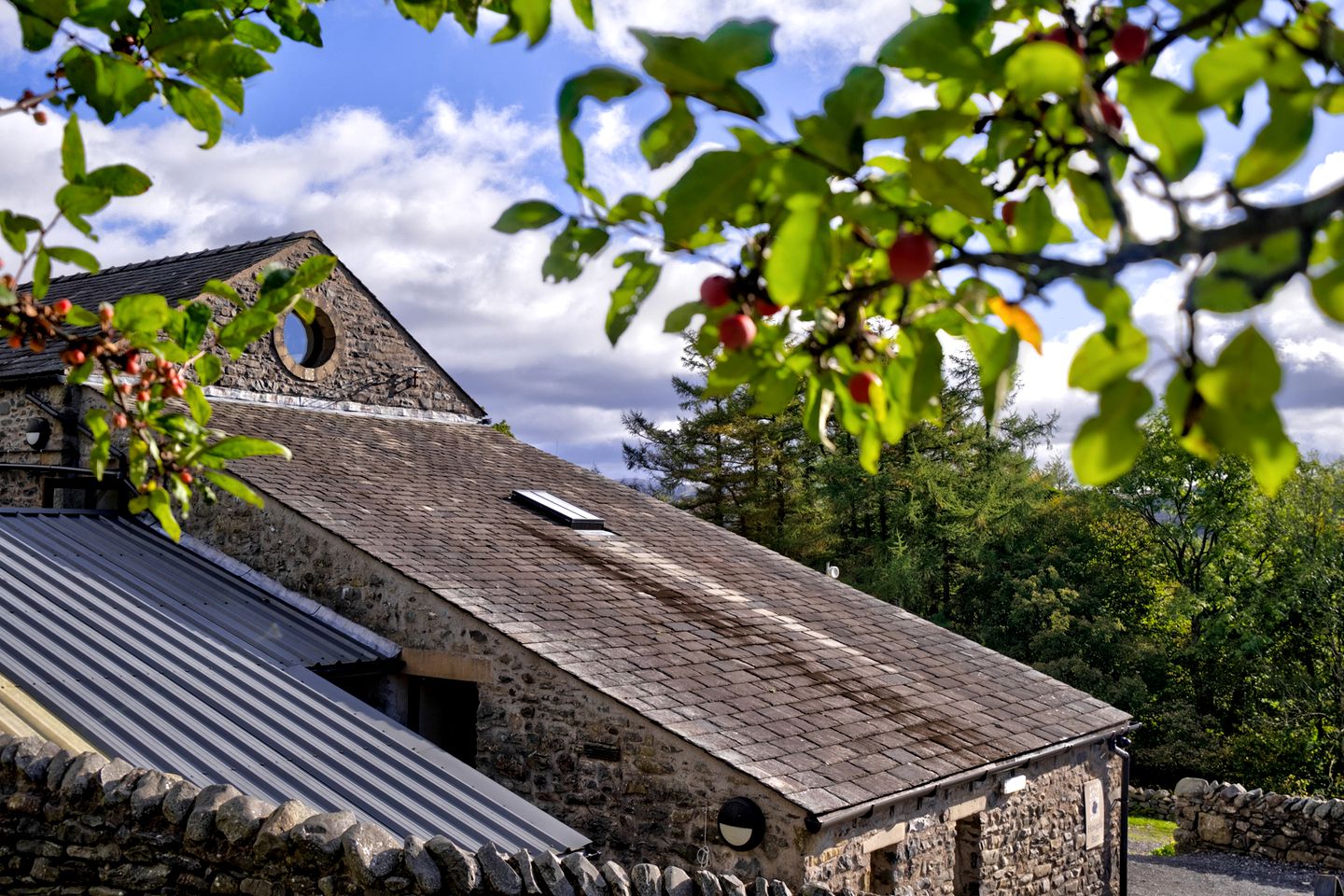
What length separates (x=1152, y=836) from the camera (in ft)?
61.2

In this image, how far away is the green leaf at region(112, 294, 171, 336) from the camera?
2713 mm

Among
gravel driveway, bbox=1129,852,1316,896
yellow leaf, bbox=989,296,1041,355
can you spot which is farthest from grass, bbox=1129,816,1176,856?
yellow leaf, bbox=989,296,1041,355

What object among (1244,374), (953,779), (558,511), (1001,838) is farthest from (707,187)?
(558,511)

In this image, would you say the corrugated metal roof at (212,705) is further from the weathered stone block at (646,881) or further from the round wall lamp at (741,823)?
the weathered stone block at (646,881)

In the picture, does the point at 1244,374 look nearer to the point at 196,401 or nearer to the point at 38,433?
the point at 196,401

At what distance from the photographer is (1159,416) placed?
28.2m

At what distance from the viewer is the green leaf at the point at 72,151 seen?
237cm

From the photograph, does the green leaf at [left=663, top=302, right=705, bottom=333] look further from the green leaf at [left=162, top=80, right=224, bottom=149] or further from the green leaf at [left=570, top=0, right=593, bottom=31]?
the green leaf at [left=162, top=80, right=224, bottom=149]

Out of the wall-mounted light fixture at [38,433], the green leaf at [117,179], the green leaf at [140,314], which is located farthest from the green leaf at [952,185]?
the wall-mounted light fixture at [38,433]

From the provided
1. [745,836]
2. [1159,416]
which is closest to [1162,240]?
[745,836]

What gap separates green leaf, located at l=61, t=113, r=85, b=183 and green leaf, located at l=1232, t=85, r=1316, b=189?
7.73 ft

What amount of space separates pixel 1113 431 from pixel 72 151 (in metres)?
2.28

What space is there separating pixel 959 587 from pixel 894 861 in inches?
875

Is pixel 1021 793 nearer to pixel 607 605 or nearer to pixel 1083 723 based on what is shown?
pixel 1083 723
